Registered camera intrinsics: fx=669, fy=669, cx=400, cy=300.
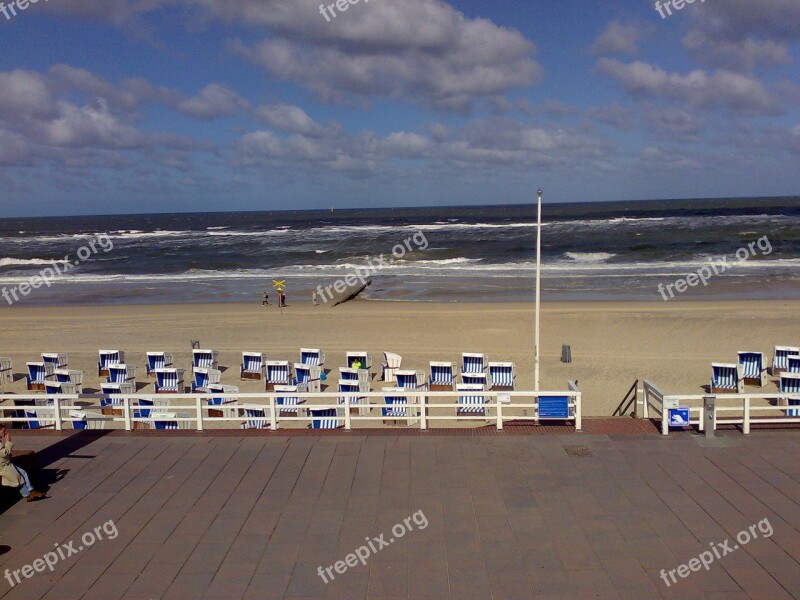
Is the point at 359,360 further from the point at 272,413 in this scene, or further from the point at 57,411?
the point at 57,411

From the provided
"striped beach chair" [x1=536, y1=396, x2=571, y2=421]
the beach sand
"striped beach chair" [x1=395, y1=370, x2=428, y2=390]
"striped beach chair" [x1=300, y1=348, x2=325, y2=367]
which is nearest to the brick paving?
"striped beach chair" [x1=536, y1=396, x2=571, y2=421]

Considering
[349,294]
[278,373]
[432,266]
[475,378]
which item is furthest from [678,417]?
[432,266]

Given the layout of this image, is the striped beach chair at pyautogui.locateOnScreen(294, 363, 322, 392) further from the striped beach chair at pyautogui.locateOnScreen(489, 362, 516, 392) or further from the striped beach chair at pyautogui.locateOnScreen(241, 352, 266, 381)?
the striped beach chair at pyautogui.locateOnScreen(489, 362, 516, 392)

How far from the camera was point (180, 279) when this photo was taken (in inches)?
1817

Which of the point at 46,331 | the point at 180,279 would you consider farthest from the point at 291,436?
the point at 180,279

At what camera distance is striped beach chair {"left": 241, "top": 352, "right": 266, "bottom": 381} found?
18.5 meters

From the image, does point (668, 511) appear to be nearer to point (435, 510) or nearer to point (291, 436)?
point (435, 510)

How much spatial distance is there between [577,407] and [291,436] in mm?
4319

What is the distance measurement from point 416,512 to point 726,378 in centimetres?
1116

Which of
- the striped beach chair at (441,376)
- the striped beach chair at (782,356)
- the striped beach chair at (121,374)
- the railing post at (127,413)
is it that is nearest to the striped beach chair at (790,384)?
the striped beach chair at (782,356)

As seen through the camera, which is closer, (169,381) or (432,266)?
(169,381)

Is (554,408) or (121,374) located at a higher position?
(554,408)

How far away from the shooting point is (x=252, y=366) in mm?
18531

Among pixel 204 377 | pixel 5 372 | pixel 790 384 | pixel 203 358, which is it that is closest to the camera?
pixel 790 384
